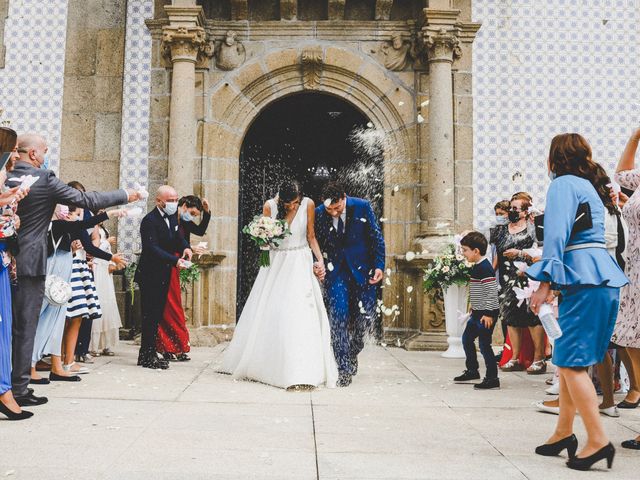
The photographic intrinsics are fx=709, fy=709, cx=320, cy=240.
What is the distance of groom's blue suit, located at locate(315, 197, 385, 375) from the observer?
6.54m

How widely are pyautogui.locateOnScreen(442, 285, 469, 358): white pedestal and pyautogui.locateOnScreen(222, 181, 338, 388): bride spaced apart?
3147mm

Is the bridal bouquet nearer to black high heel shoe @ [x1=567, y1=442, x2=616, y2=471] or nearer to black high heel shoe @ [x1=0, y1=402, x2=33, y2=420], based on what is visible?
black high heel shoe @ [x1=0, y1=402, x2=33, y2=420]

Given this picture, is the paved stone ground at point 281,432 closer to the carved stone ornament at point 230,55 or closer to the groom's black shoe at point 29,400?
the groom's black shoe at point 29,400

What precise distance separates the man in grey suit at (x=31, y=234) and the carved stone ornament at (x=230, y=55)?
5962mm

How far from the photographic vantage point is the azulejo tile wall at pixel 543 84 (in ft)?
35.0

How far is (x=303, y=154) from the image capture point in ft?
46.5

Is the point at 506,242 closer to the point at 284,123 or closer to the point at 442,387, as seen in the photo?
the point at 442,387

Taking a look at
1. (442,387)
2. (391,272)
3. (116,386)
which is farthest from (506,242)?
(116,386)

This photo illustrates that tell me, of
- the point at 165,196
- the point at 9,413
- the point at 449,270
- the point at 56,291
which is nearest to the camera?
the point at 9,413

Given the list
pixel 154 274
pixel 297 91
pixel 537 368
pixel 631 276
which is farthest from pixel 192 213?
pixel 631 276

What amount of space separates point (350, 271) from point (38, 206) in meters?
2.89

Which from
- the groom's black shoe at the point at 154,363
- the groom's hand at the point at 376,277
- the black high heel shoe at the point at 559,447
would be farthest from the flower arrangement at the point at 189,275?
the black high heel shoe at the point at 559,447

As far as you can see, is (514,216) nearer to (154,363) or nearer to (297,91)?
(154,363)

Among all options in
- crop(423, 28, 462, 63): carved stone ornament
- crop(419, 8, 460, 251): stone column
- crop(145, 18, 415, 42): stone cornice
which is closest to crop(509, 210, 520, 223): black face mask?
crop(419, 8, 460, 251): stone column
